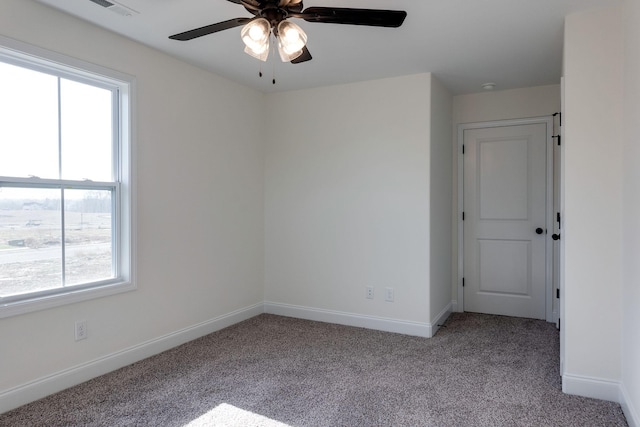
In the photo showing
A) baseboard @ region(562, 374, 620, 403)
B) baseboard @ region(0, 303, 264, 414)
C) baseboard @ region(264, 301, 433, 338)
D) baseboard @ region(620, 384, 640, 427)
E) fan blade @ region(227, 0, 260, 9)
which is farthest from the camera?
baseboard @ region(264, 301, 433, 338)

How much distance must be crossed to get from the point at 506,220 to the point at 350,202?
176cm

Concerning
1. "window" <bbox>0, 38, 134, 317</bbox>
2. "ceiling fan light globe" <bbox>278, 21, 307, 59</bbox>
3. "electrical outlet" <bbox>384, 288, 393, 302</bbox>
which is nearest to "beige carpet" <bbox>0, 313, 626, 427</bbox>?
"electrical outlet" <bbox>384, 288, 393, 302</bbox>

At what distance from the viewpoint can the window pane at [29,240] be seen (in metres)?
2.45

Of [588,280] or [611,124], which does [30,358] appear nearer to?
[588,280]

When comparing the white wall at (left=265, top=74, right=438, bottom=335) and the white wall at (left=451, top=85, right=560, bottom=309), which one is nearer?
the white wall at (left=265, top=74, right=438, bottom=335)

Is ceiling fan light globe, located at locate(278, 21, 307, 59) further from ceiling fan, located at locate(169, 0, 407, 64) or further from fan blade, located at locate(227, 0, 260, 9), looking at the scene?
fan blade, located at locate(227, 0, 260, 9)

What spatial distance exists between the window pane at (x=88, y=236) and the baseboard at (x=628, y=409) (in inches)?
132

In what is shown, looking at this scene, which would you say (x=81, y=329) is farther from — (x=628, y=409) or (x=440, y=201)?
(x=628, y=409)

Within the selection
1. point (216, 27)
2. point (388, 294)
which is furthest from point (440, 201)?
point (216, 27)

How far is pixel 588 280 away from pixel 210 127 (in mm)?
3206

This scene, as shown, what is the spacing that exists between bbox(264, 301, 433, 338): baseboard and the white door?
3.73 feet

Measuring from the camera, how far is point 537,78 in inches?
155

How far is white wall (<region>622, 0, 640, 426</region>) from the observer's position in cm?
213

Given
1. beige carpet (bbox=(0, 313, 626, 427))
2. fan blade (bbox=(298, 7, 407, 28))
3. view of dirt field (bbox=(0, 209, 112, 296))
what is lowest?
beige carpet (bbox=(0, 313, 626, 427))
